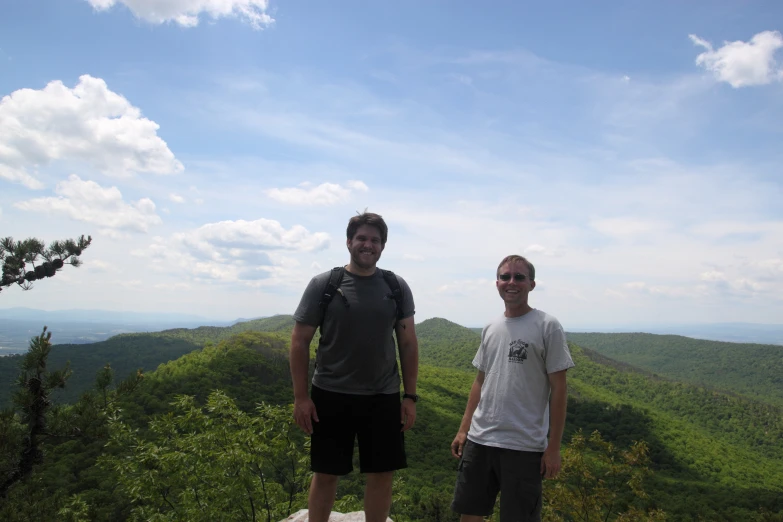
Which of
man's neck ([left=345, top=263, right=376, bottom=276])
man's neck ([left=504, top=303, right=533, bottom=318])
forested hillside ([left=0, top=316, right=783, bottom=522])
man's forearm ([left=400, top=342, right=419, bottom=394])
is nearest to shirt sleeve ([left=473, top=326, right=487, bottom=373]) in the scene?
man's neck ([left=504, top=303, right=533, bottom=318])

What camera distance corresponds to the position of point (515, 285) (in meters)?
3.13

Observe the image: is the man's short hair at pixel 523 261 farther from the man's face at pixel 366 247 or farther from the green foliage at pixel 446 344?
the green foliage at pixel 446 344

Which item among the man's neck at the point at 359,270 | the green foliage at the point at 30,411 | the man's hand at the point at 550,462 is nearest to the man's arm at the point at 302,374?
the man's neck at the point at 359,270

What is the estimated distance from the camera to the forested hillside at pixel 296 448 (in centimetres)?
557

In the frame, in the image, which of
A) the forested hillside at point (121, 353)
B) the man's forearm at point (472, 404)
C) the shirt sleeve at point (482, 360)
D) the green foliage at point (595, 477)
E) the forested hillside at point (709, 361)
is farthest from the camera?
the forested hillside at point (709, 361)

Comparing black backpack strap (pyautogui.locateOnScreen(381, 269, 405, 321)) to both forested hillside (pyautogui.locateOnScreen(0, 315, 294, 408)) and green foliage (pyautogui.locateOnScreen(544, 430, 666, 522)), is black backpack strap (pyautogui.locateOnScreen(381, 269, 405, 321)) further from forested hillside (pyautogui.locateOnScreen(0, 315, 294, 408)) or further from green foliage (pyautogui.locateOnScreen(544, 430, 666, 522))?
forested hillside (pyautogui.locateOnScreen(0, 315, 294, 408))

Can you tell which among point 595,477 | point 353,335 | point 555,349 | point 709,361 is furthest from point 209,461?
point 709,361

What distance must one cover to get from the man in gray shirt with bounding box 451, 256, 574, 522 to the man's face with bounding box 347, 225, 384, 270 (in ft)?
2.86

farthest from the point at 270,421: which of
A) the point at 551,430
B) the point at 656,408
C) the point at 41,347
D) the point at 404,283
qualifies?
the point at 656,408

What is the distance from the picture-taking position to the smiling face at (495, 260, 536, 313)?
123 inches

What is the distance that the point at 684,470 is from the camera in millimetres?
52438

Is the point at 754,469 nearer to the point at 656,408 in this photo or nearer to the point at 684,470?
the point at 684,470

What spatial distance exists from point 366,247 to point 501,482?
1.70 metres

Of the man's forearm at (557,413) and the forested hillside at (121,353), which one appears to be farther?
the forested hillside at (121,353)
